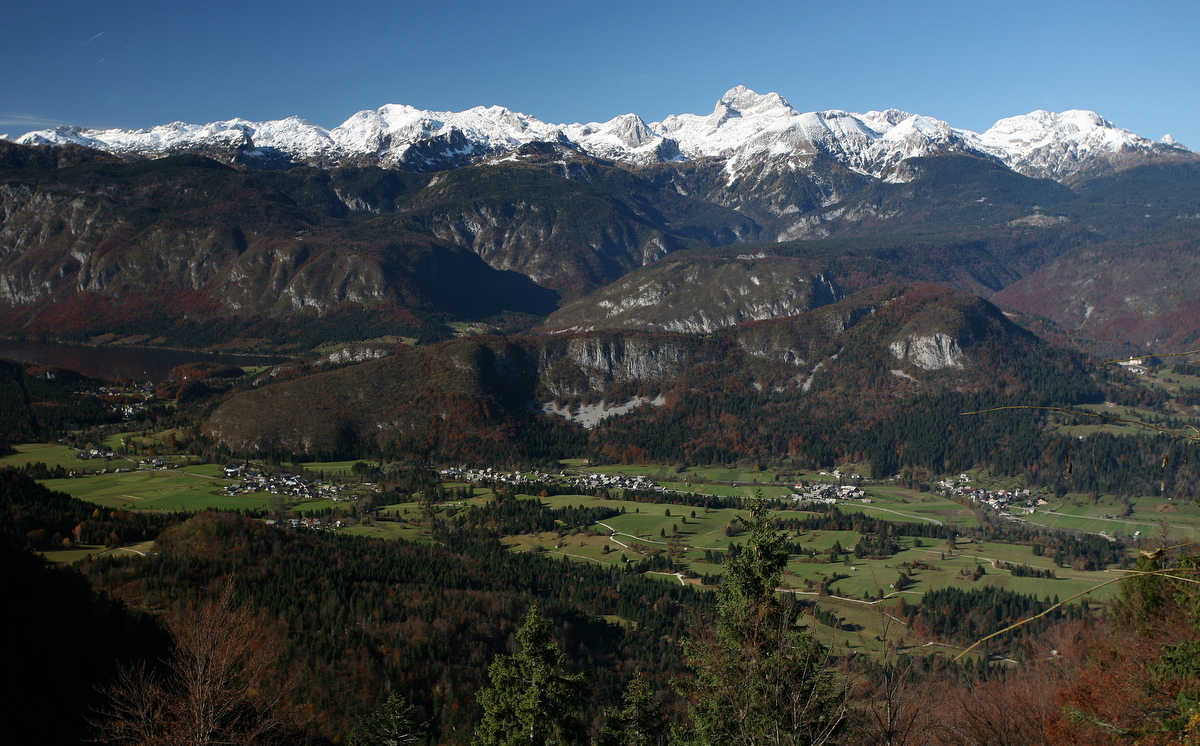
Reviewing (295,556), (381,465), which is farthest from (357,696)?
(381,465)

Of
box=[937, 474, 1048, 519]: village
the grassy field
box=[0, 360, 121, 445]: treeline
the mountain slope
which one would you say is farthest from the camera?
the mountain slope

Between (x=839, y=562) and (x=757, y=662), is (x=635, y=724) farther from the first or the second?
(x=839, y=562)

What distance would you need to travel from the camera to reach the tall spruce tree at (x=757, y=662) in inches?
679

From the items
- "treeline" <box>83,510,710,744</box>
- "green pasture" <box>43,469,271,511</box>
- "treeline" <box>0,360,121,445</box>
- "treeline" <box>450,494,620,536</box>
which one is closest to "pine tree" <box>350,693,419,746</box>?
"treeline" <box>83,510,710,744</box>

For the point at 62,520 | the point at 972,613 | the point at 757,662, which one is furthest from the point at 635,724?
the point at 62,520

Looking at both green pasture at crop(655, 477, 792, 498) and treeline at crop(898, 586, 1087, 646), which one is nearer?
treeline at crop(898, 586, 1087, 646)

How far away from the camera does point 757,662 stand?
16812mm

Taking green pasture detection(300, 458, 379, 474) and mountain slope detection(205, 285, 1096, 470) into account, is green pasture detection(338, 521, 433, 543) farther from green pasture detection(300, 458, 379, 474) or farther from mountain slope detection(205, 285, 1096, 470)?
mountain slope detection(205, 285, 1096, 470)

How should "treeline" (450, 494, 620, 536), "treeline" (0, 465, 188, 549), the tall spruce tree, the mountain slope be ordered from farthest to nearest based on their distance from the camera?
the mountain slope
"treeline" (450, 494, 620, 536)
"treeline" (0, 465, 188, 549)
the tall spruce tree

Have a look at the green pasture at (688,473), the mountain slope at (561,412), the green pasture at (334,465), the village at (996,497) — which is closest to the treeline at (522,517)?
the green pasture at (688,473)

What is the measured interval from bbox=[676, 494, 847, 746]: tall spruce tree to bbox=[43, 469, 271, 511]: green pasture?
98822 mm

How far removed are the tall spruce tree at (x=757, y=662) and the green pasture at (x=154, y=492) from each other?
98.8 metres

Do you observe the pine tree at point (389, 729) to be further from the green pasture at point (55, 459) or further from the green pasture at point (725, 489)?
the green pasture at point (55, 459)

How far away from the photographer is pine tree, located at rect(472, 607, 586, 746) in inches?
984
